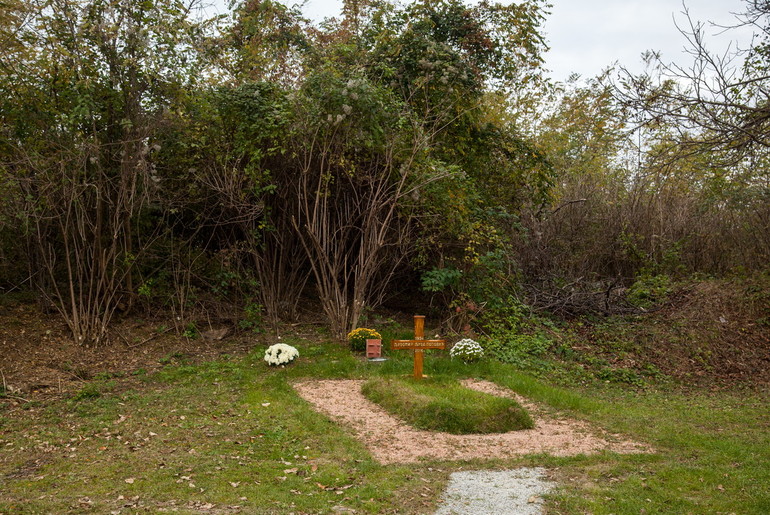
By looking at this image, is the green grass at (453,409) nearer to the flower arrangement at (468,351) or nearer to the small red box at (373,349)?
the flower arrangement at (468,351)

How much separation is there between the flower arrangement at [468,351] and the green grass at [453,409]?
1.66 meters

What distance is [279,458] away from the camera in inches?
224

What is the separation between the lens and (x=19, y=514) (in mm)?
4219

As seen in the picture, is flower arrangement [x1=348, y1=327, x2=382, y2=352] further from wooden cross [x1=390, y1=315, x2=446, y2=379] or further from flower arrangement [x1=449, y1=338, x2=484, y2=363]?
wooden cross [x1=390, y1=315, x2=446, y2=379]

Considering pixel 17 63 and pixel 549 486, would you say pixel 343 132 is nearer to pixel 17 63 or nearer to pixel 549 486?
pixel 17 63

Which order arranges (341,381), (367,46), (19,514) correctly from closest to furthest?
(19,514), (341,381), (367,46)

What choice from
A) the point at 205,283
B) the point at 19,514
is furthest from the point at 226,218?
the point at 19,514

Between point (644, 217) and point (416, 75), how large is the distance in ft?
20.8

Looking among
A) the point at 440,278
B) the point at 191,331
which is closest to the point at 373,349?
the point at 440,278

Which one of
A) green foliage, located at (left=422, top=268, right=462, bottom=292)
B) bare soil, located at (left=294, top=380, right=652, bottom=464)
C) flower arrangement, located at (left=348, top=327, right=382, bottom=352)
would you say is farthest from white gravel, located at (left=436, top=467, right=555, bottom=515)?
green foliage, located at (left=422, top=268, right=462, bottom=292)

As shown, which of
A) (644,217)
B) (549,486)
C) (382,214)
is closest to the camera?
(549,486)

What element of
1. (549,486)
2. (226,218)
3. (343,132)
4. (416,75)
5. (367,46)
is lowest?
(549,486)

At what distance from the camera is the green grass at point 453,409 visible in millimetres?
6793

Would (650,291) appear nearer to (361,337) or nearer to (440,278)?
(440,278)
